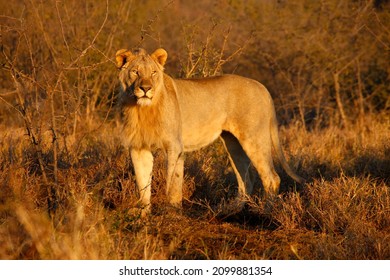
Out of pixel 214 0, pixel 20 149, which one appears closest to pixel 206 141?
pixel 20 149

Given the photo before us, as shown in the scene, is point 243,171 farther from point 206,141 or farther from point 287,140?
point 287,140

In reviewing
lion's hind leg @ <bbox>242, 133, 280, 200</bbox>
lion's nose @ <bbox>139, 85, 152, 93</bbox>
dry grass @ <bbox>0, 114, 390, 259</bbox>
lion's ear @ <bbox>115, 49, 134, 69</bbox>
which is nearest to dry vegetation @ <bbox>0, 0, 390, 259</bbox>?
dry grass @ <bbox>0, 114, 390, 259</bbox>

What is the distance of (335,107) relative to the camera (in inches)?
459

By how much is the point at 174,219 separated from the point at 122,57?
4.51ft

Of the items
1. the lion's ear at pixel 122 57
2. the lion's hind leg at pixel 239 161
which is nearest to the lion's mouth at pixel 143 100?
the lion's ear at pixel 122 57

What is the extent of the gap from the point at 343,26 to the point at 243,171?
5456 mm

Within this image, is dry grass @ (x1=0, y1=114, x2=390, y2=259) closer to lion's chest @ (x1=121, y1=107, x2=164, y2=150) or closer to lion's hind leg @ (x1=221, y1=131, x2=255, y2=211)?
lion's hind leg @ (x1=221, y1=131, x2=255, y2=211)

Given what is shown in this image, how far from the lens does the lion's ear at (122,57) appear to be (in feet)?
17.7

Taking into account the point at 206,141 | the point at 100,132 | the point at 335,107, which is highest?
the point at 206,141

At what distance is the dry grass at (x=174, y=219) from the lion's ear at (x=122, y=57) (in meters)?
0.84

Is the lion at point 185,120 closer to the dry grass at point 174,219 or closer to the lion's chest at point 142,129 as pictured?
the lion's chest at point 142,129

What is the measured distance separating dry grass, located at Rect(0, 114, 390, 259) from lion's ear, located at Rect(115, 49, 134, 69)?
2.77ft

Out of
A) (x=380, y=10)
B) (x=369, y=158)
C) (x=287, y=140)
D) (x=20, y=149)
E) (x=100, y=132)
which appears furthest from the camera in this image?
(x=380, y=10)

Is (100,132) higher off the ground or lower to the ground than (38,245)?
lower
